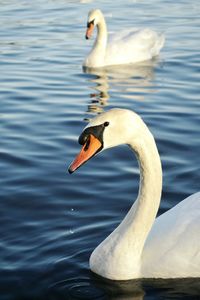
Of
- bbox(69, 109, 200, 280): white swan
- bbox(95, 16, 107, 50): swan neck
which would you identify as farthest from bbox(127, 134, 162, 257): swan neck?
bbox(95, 16, 107, 50): swan neck

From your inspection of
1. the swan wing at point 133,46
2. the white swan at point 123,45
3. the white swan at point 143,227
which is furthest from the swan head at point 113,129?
the swan wing at point 133,46

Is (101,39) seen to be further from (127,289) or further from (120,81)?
(127,289)

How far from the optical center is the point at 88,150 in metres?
6.29

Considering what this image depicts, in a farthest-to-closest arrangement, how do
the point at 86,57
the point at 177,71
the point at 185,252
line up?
1. the point at 86,57
2. the point at 177,71
3. the point at 185,252

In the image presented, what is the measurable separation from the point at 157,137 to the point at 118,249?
443 centimetres

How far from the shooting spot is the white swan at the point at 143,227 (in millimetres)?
6145

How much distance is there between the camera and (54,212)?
844 centimetres

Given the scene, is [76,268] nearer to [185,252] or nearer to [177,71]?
[185,252]

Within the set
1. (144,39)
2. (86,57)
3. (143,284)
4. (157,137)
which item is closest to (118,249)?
(143,284)

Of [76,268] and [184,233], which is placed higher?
[184,233]

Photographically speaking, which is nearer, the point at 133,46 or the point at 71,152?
the point at 71,152

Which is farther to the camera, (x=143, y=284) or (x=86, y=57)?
(x=86, y=57)

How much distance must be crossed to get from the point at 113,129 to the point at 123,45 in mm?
11901

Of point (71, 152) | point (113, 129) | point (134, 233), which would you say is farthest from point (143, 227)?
point (71, 152)
